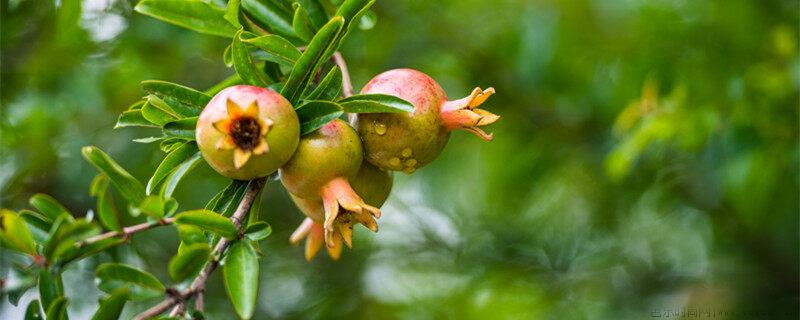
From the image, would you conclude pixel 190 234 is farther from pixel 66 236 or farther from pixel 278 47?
pixel 278 47

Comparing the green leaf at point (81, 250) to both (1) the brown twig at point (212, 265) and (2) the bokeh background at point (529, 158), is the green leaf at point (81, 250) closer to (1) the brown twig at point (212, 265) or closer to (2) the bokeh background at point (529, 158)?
(1) the brown twig at point (212, 265)

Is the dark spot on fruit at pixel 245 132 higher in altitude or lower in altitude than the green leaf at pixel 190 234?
higher

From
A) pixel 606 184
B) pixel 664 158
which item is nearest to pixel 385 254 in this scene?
pixel 606 184

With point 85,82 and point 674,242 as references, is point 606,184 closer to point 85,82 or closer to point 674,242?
point 674,242

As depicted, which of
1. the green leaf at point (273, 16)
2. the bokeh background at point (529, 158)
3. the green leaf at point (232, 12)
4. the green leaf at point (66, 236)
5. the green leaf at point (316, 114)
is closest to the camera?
the green leaf at point (66, 236)

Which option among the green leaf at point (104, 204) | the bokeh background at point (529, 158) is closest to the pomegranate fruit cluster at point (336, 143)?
the green leaf at point (104, 204)

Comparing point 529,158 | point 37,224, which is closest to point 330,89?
point 37,224
